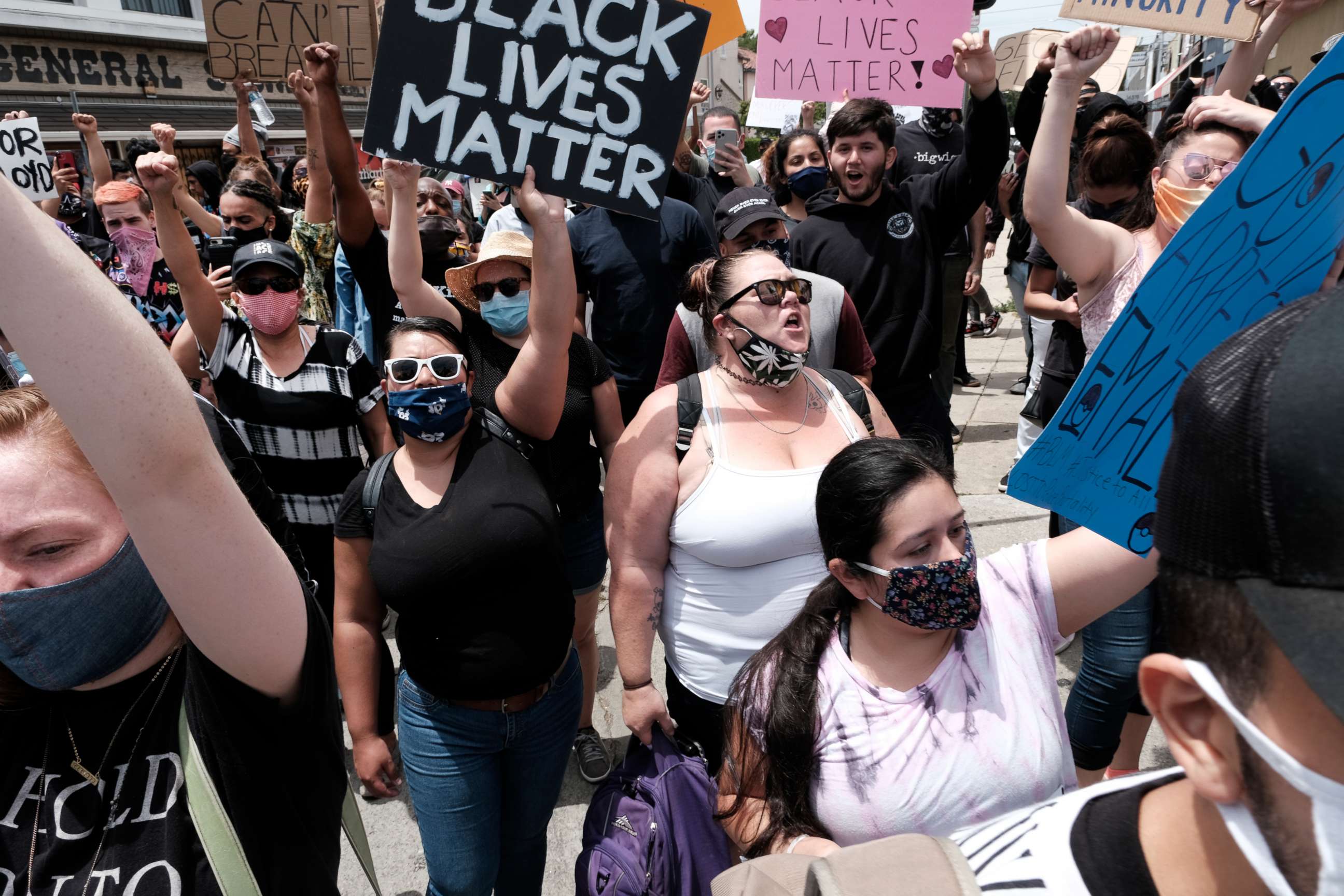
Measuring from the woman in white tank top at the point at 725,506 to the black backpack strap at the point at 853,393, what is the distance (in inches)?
1.1

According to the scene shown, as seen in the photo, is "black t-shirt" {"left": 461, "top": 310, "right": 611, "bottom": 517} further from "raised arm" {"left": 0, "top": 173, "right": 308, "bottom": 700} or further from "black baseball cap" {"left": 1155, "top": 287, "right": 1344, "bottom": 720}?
"black baseball cap" {"left": 1155, "top": 287, "right": 1344, "bottom": 720}

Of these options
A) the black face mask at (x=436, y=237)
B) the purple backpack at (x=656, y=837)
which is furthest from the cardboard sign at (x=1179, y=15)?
the purple backpack at (x=656, y=837)

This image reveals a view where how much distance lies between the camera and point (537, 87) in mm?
2459

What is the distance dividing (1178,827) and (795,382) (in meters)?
1.79

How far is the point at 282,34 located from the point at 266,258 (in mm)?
1899

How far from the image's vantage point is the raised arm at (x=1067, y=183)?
86.4 inches

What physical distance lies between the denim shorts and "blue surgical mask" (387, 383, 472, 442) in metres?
0.90

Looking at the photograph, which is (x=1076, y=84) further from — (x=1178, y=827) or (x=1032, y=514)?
(x=1032, y=514)

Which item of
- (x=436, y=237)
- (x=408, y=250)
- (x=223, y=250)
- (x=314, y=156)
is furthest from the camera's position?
(x=223, y=250)

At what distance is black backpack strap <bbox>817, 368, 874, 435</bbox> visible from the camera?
2.49m

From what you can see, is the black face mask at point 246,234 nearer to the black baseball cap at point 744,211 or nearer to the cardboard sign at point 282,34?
the cardboard sign at point 282,34

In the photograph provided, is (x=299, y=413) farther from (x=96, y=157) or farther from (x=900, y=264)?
(x=96, y=157)

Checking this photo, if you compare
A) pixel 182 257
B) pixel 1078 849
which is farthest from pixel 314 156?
pixel 1078 849

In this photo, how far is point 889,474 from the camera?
175cm
